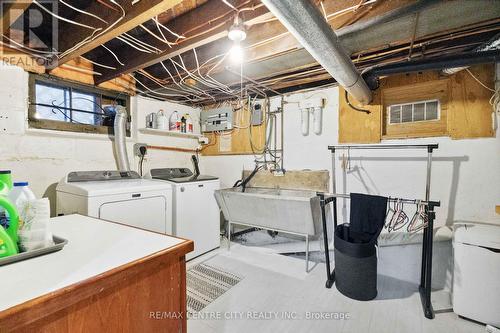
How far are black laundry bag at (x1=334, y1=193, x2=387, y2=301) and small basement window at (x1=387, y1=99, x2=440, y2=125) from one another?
1.01 metres

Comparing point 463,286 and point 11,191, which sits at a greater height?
point 11,191

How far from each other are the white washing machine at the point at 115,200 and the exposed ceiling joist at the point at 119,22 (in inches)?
45.2

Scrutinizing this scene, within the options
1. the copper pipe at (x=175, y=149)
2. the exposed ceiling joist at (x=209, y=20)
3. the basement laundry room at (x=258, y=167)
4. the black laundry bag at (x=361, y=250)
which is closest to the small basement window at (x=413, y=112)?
the basement laundry room at (x=258, y=167)

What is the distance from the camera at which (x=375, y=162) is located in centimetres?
257

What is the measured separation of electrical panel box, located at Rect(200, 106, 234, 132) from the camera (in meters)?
3.59

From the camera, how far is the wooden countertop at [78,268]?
599 mm

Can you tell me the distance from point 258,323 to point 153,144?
2.54 m

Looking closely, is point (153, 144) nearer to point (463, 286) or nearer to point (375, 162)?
point (375, 162)

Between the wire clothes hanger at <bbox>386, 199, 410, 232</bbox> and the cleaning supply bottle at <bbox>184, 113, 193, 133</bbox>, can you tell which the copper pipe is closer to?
the cleaning supply bottle at <bbox>184, 113, 193, 133</bbox>

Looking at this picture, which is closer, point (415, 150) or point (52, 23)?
point (52, 23)

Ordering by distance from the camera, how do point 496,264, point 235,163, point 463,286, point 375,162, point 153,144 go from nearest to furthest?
1. point 496,264
2. point 463,286
3. point 375,162
4. point 153,144
5. point 235,163

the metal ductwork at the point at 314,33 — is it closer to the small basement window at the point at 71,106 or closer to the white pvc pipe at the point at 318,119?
the white pvc pipe at the point at 318,119

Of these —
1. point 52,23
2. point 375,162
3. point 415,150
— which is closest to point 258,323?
point 375,162

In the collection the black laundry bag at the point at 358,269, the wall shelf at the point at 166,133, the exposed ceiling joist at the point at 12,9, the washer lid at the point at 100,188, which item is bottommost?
the black laundry bag at the point at 358,269
